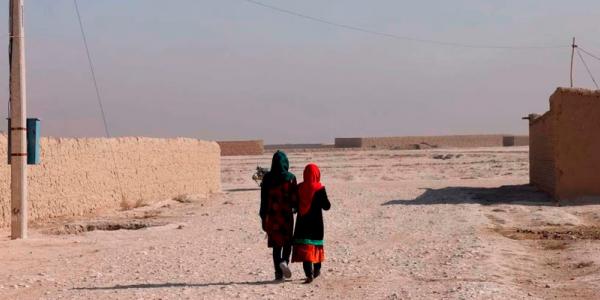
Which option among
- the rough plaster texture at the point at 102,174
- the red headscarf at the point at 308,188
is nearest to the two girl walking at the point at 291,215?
the red headscarf at the point at 308,188

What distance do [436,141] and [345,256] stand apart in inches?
3001

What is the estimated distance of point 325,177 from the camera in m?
39.3

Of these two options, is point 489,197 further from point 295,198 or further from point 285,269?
point 285,269

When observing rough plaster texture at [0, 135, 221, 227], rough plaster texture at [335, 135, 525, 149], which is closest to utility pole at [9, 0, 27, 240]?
rough plaster texture at [0, 135, 221, 227]

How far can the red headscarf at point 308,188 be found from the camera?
8.30 metres

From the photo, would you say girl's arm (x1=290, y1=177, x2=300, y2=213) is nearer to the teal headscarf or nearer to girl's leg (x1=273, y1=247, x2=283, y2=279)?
the teal headscarf

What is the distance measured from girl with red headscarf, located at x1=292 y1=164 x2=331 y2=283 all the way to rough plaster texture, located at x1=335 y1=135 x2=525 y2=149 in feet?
242

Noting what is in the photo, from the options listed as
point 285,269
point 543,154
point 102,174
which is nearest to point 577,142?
point 543,154

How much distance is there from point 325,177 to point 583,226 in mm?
24588

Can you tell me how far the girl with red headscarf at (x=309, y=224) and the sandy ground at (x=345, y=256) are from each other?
300 millimetres

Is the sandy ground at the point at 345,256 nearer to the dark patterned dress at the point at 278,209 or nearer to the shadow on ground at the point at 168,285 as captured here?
the shadow on ground at the point at 168,285

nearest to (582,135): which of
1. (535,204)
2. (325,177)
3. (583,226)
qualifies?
(535,204)

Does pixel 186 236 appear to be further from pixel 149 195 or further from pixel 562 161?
pixel 562 161

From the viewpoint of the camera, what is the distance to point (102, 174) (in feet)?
60.4
